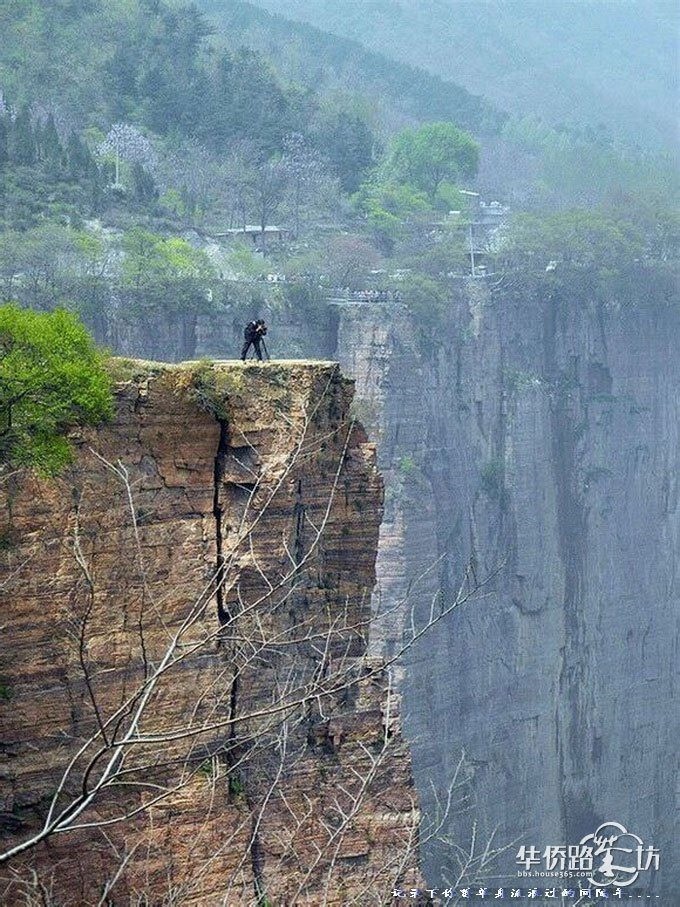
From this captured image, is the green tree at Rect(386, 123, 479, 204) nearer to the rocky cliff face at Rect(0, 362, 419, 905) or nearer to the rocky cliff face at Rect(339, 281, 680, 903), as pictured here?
the rocky cliff face at Rect(339, 281, 680, 903)

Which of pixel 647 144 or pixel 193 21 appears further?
pixel 647 144

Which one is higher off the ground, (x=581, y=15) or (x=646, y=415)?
(x=581, y=15)

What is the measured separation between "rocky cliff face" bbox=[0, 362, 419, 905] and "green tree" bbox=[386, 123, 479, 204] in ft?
124

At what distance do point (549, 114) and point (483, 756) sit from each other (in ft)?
187

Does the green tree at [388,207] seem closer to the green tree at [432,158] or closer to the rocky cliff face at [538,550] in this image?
the green tree at [432,158]

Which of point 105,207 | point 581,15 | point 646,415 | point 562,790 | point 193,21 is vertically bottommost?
point 562,790

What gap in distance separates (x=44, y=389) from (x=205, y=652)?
152 centimetres

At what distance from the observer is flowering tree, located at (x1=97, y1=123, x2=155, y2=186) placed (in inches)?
1644

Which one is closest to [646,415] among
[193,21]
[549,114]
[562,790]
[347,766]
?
[562,790]

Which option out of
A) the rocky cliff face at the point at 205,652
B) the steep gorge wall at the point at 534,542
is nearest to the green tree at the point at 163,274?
the steep gorge wall at the point at 534,542

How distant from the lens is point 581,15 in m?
Result: 116

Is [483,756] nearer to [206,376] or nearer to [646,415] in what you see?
[646,415]

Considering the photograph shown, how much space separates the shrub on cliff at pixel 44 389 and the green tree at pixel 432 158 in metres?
38.5

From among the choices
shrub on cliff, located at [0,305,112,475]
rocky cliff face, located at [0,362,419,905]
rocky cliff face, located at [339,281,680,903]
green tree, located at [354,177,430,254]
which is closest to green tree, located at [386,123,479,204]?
green tree, located at [354,177,430,254]
